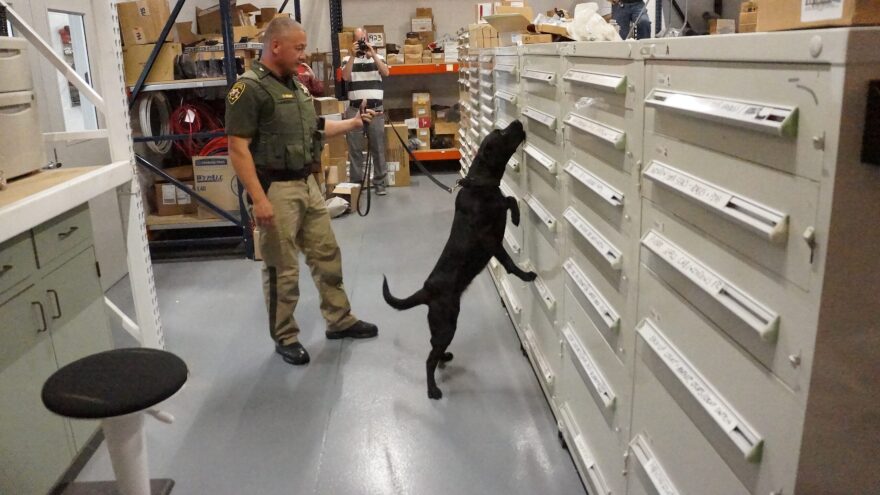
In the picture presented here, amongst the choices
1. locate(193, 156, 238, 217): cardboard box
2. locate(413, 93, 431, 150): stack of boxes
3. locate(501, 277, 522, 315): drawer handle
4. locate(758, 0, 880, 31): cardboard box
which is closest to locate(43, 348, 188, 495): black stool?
locate(758, 0, 880, 31): cardboard box

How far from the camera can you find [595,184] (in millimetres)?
1958

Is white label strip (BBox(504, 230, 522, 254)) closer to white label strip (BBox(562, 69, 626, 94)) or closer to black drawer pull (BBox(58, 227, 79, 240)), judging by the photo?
white label strip (BBox(562, 69, 626, 94))

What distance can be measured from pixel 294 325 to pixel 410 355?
0.62m

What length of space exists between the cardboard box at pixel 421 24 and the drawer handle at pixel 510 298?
5.24 metres

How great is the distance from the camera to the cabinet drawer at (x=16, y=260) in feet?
6.80

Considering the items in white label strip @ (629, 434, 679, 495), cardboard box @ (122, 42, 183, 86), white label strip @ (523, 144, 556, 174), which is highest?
cardboard box @ (122, 42, 183, 86)

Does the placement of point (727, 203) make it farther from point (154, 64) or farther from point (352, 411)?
point (154, 64)

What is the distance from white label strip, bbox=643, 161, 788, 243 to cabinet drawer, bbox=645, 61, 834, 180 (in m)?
0.07

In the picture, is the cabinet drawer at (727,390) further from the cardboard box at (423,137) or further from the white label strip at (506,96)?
the cardboard box at (423,137)

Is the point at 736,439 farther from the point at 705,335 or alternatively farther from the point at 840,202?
the point at 840,202

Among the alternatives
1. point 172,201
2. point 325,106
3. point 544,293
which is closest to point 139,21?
point 172,201

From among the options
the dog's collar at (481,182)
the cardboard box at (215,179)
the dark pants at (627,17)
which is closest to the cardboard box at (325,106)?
the cardboard box at (215,179)

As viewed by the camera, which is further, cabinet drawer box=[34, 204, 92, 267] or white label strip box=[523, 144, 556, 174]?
white label strip box=[523, 144, 556, 174]

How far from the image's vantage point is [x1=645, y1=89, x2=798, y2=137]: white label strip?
3.30 ft
